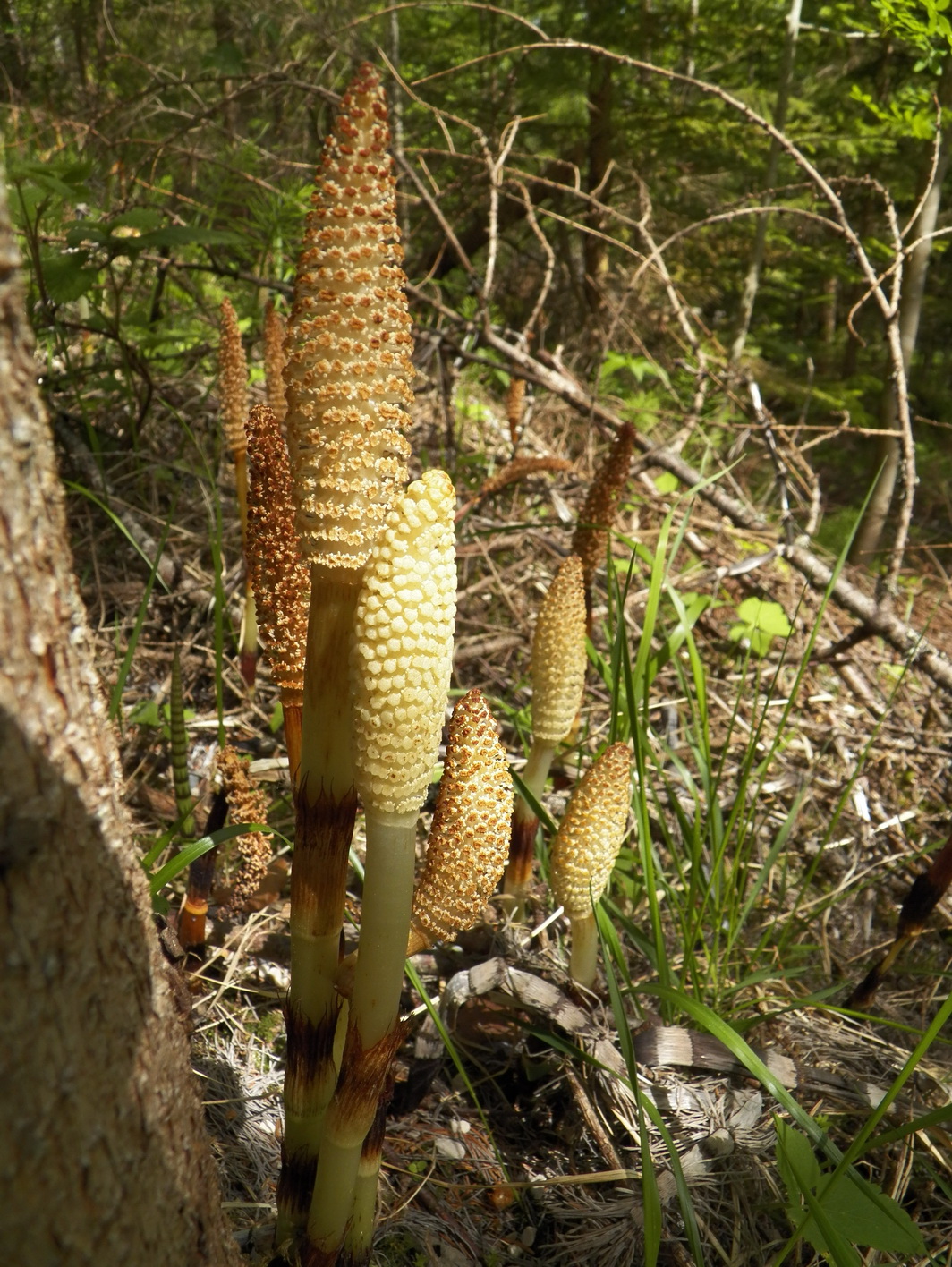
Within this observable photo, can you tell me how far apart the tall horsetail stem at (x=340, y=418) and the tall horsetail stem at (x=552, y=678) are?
818mm

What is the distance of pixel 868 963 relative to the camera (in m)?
2.25

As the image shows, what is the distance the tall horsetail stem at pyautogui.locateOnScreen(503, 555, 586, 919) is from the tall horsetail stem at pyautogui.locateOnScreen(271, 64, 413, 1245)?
2.68ft

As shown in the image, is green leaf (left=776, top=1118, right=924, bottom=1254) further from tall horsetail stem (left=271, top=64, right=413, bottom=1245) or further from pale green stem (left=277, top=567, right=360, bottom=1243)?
tall horsetail stem (left=271, top=64, right=413, bottom=1245)

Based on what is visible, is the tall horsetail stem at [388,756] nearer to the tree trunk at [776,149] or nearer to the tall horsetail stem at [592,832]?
the tall horsetail stem at [592,832]

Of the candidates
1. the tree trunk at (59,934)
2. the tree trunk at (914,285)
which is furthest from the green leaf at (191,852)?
the tree trunk at (914,285)

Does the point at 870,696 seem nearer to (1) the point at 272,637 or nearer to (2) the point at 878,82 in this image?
(1) the point at 272,637

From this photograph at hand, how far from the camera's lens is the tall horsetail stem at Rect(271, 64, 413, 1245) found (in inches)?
31.3

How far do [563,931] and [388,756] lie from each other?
1.33 metres

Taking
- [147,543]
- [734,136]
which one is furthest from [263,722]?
[734,136]

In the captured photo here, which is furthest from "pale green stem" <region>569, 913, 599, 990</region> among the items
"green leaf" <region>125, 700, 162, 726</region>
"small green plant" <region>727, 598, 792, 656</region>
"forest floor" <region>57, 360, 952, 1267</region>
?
"small green plant" <region>727, 598, 792, 656</region>

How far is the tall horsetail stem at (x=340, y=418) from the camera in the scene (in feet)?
2.61

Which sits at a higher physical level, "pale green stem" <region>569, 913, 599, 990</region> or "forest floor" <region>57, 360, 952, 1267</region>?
"pale green stem" <region>569, 913, 599, 990</region>

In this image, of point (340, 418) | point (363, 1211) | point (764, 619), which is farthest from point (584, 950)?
point (764, 619)

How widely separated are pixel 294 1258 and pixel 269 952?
0.82 m
